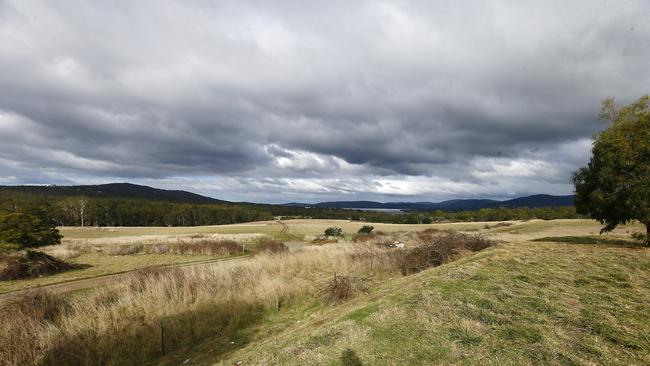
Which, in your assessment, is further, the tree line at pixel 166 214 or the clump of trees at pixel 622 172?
the tree line at pixel 166 214

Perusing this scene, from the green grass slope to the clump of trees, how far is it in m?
4.04

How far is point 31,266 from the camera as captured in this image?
19.8 m

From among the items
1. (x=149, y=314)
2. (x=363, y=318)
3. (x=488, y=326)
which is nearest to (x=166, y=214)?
(x=149, y=314)

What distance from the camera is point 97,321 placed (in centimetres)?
1009

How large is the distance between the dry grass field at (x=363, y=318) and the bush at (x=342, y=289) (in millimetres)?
45

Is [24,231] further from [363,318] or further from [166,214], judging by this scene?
[166,214]

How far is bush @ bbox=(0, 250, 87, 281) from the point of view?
19016mm

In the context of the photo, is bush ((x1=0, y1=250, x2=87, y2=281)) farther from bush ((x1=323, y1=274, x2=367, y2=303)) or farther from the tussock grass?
bush ((x1=323, y1=274, x2=367, y2=303))

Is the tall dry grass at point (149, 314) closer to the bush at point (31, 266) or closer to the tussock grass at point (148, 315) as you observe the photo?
the tussock grass at point (148, 315)

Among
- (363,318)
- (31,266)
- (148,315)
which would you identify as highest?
(363,318)

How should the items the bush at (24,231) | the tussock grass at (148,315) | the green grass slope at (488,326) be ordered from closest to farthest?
the green grass slope at (488,326) < the tussock grass at (148,315) < the bush at (24,231)

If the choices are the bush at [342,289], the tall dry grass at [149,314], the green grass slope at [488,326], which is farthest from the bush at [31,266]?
the bush at [342,289]

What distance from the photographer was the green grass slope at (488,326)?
514 cm

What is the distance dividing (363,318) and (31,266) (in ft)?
78.3
